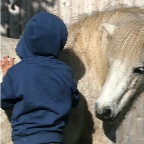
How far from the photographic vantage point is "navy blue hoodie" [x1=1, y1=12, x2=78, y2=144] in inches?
113

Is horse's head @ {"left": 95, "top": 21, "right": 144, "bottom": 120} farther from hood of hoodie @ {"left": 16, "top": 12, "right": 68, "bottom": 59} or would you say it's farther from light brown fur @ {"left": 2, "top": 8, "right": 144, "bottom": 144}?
hood of hoodie @ {"left": 16, "top": 12, "right": 68, "bottom": 59}

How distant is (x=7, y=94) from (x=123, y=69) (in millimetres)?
631

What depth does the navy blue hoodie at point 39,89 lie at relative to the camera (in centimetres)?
287

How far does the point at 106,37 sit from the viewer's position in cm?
316

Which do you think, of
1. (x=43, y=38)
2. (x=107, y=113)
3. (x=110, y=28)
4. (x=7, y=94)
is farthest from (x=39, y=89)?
(x=110, y=28)

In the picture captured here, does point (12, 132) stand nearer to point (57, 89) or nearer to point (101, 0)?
point (57, 89)

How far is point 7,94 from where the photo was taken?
2869 millimetres

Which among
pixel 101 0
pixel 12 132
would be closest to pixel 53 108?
pixel 12 132

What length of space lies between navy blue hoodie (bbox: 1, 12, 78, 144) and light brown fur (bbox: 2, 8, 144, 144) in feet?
0.63

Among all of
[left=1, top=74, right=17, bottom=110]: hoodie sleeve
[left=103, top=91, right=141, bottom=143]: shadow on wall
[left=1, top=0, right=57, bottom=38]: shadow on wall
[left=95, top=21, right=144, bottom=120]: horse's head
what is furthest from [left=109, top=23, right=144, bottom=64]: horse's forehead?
[left=1, top=0, right=57, bottom=38]: shadow on wall

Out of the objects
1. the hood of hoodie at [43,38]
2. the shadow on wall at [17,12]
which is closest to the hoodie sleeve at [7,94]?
the hood of hoodie at [43,38]

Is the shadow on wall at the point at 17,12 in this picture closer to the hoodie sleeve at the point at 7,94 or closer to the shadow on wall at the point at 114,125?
the shadow on wall at the point at 114,125

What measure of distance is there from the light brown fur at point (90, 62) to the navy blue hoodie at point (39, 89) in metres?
0.19

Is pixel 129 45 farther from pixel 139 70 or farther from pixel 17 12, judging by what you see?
pixel 17 12
